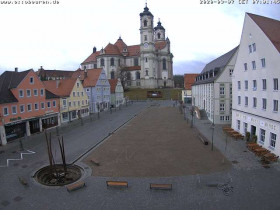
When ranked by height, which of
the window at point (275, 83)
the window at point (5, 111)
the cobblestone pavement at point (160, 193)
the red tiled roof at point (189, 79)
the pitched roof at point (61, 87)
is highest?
the red tiled roof at point (189, 79)

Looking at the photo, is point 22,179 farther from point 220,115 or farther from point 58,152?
point 220,115

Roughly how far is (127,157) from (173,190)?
6.90 m

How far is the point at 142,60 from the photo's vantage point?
94.4m

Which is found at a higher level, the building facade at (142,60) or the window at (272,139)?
the building facade at (142,60)

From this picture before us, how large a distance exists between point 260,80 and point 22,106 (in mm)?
Result: 28652

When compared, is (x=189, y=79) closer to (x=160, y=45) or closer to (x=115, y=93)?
(x=115, y=93)

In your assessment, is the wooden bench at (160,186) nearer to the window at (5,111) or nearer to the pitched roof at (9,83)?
the window at (5,111)

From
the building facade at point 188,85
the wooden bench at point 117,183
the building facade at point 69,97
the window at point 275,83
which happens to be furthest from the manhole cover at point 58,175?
the building facade at point 188,85

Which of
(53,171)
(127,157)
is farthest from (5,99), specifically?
(127,157)

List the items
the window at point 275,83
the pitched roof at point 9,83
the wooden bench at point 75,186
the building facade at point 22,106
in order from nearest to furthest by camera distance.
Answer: the wooden bench at point 75,186 < the window at point 275,83 < the building facade at point 22,106 < the pitched roof at point 9,83

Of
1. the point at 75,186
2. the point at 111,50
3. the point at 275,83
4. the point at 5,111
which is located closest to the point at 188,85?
the point at 275,83

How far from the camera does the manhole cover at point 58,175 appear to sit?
14999mm

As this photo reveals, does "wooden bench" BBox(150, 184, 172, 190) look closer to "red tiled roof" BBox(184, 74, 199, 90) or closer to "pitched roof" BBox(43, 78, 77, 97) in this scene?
"pitched roof" BBox(43, 78, 77, 97)

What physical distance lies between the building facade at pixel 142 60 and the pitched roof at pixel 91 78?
41.1 meters
